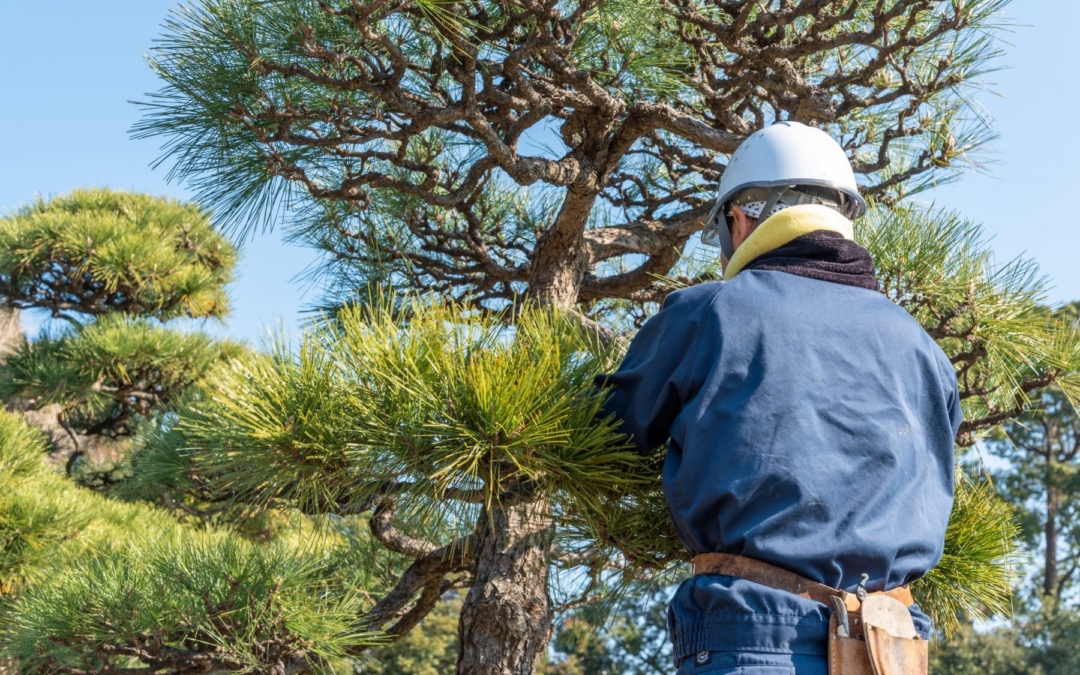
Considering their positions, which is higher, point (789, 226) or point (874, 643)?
point (789, 226)

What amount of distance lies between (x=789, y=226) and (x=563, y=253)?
0.69 metres

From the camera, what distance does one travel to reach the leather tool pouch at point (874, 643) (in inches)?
31.9

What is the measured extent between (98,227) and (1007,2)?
300 centimetres

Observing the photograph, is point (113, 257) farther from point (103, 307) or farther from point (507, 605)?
point (507, 605)

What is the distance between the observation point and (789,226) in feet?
3.27

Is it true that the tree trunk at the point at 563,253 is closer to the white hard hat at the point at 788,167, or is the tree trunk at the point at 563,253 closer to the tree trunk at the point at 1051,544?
the white hard hat at the point at 788,167

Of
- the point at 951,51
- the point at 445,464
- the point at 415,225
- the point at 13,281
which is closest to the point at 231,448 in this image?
the point at 445,464

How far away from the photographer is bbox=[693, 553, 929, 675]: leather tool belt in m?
0.81

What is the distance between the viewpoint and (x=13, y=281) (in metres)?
Answer: 3.54

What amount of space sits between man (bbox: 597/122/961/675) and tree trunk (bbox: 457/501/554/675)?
0.48 metres

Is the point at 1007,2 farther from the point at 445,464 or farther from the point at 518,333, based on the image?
the point at 445,464

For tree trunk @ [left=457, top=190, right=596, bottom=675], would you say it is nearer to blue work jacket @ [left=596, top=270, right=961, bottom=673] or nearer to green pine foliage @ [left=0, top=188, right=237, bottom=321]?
blue work jacket @ [left=596, top=270, right=961, bottom=673]

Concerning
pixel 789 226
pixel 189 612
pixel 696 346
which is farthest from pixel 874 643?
pixel 189 612

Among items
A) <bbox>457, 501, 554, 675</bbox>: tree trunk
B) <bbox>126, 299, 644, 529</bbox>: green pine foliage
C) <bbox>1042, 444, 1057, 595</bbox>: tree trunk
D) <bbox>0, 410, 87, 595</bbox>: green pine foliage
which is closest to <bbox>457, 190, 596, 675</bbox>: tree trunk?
<bbox>457, 501, 554, 675</bbox>: tree trunk
